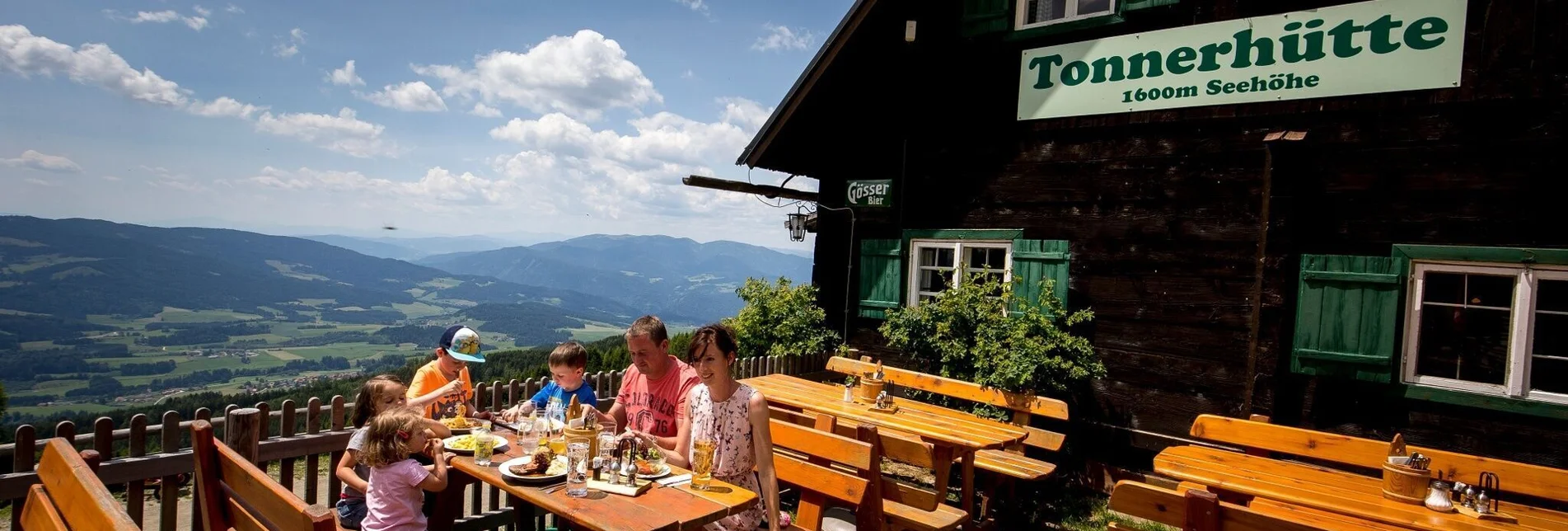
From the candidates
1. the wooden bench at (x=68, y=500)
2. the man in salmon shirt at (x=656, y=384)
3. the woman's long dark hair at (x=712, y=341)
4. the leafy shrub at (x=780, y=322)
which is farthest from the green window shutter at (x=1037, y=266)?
the wooden bench at (x=68, y=500)

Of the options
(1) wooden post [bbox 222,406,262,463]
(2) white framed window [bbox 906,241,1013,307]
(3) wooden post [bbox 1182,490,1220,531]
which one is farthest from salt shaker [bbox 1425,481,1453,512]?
(1) wooden post [bbox 222,406,262,463]

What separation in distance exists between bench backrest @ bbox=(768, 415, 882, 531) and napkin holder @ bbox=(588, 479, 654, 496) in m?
0.80

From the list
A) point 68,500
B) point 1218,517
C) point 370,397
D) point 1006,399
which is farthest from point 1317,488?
point 68,500

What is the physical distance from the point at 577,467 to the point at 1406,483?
463 cm

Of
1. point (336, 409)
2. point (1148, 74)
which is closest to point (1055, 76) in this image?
point (1148, 74)

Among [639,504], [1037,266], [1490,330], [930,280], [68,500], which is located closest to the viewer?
[68,500]

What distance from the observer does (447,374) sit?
4895mm

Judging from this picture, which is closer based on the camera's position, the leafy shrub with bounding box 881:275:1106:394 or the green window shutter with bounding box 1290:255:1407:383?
the green window shutter with bounding box 1290:255:1407:383

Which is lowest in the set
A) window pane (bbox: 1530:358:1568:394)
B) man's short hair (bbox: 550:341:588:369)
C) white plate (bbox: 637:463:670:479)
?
white plate (bbox: 637:463:670:479)

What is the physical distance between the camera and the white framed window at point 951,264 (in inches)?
326

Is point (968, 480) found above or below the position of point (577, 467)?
below

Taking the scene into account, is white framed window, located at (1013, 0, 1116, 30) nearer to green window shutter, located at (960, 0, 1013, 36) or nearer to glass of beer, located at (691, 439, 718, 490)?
green window shutter, located at (960, 0, 1013, 36)

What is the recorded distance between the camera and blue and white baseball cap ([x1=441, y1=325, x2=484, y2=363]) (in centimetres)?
473

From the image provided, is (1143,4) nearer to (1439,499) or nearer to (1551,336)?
(1551,336)
